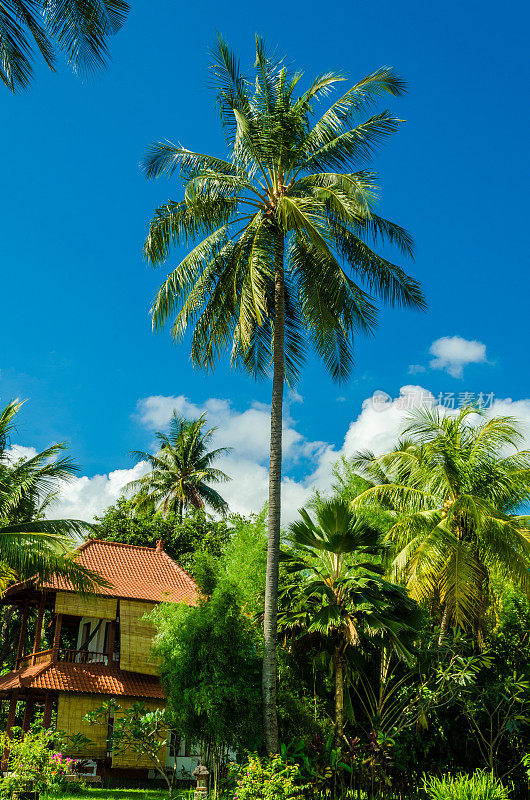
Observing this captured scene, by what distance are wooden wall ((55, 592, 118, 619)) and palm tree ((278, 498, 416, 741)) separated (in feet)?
29.3

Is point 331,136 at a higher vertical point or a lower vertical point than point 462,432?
higher

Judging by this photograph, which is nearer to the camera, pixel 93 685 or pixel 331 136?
pixel 331 136

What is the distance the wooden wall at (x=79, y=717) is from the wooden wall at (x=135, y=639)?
1288mm

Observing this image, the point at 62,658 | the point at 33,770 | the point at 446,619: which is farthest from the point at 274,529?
the point at 62,658

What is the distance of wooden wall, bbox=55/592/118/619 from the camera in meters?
21.3

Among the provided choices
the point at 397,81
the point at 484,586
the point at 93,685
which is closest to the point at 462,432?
the point at 484,586

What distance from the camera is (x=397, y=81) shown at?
49.5 ft

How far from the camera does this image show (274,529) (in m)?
13.7

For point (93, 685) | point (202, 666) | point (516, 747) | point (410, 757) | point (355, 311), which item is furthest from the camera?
point (93, 685)

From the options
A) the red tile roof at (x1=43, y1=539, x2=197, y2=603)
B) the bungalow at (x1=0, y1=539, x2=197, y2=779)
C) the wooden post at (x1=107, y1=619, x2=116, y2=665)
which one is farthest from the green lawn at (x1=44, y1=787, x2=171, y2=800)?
the red tile roof at (x1=43, y1=539, x2=197, y2=603)

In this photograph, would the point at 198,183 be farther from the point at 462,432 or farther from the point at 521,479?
the point at 521,479

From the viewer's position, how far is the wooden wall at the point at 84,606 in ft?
70.0

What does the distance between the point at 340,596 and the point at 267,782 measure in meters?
3.94

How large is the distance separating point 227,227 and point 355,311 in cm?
334
